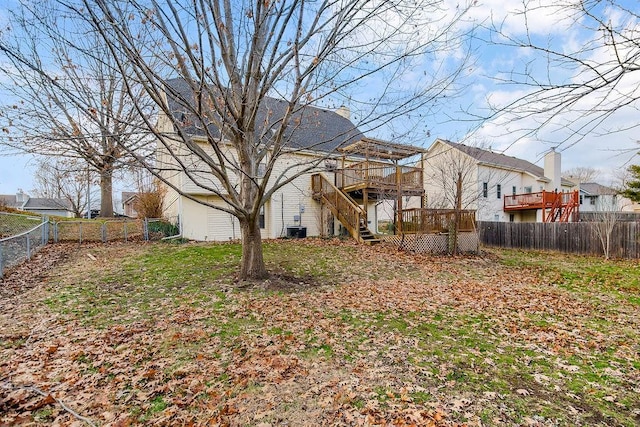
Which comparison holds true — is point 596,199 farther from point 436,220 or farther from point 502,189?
point 436,220

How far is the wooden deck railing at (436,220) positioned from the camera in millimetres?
12234

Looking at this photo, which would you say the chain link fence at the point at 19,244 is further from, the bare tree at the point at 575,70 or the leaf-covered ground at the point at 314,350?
A: the bare tree at the point at 575,70

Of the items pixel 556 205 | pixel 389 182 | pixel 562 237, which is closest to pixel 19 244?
pixel 389 182

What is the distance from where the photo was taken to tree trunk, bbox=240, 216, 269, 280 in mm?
6879

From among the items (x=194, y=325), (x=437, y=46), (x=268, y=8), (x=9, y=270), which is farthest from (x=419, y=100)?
(x=9, y=270)

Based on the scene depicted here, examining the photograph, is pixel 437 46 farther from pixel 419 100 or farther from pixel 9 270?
pixel 9 270

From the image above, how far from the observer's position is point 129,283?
23.5 ft

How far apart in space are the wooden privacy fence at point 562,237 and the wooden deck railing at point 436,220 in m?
5.98

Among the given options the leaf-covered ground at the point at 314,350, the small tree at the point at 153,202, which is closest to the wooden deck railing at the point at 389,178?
the leaf-covered ground at the point at 314,350

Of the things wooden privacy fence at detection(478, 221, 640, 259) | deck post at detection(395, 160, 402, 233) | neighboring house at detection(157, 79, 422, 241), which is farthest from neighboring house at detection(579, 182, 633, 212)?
neighboring house at detection(157, 79, 422, 241)

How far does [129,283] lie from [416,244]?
982 cm

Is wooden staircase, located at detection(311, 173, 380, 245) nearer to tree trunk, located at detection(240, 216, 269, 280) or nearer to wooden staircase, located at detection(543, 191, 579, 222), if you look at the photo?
tree trunk, located at detection(240, 216, 269, 280)

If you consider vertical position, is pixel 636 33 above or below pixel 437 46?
below

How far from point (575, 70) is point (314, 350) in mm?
4055
